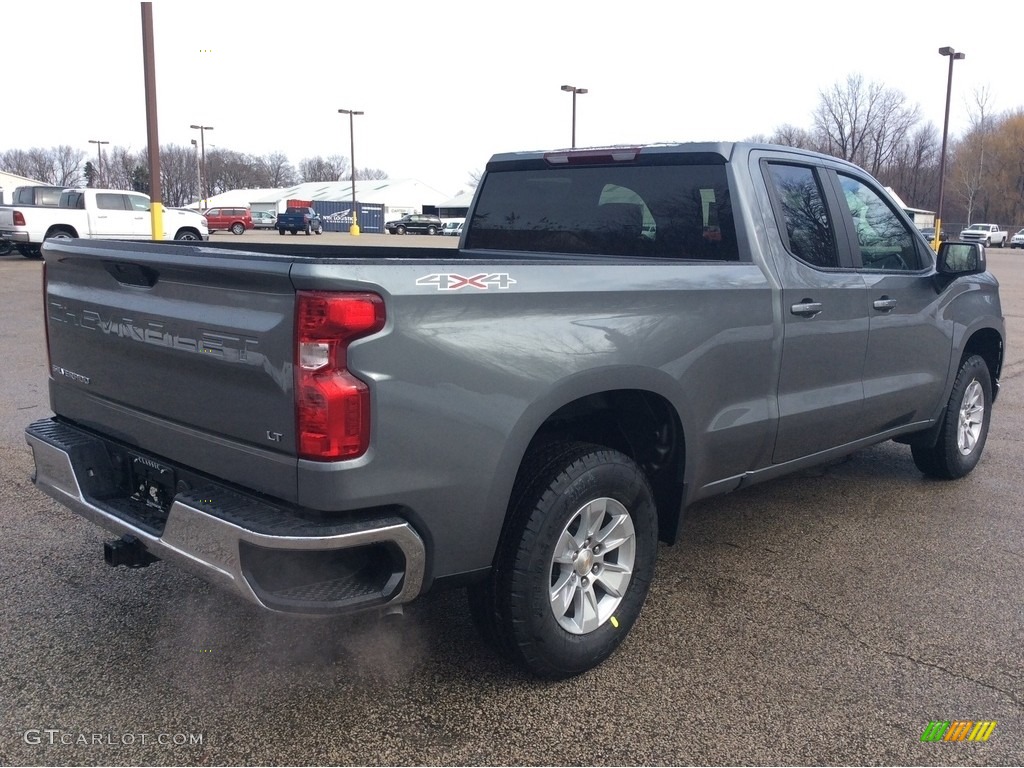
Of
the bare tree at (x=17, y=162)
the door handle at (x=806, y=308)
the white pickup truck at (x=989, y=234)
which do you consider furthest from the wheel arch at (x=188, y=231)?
the bare tree at (x=17, y=162)

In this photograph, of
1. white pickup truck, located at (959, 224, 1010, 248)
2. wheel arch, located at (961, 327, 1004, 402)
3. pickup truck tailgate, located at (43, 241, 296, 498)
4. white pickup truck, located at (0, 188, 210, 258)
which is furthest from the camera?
white pickup truck, located at (959, 224, 1010, 248)

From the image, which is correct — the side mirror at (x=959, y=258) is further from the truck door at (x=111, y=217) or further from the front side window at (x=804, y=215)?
the truck door at (x=111, y=217)

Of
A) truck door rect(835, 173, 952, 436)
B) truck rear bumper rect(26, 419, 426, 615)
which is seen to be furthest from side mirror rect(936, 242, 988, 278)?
truck rear bumper rect(26, 419, 426, 615)

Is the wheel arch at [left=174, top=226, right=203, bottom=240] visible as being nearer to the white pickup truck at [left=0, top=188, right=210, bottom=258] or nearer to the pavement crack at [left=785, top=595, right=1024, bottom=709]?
the white pickup truck at [left=0, top=188, right=210, bottom=258]

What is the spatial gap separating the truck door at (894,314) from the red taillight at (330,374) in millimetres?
2852

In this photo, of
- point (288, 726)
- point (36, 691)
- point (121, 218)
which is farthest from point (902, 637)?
point (121, 218)

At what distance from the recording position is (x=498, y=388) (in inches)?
106

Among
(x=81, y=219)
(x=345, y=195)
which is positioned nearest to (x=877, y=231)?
(x=81, y=219)

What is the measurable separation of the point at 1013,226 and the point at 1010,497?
80.4 meters

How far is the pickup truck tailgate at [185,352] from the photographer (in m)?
2.47

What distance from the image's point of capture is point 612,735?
2.79 m

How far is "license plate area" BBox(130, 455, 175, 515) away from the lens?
9.57 feet

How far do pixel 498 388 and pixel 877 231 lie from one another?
9.40 feet

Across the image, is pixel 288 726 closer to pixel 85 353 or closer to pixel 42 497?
pixel 85 353
